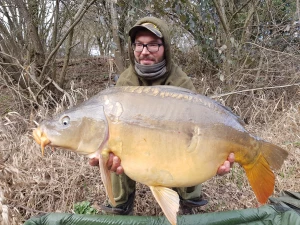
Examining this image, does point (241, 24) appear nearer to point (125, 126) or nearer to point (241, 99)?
point (241, 99)

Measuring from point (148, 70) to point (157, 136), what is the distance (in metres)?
0.65

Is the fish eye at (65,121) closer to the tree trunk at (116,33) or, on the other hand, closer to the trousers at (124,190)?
the trousers at (124,190)

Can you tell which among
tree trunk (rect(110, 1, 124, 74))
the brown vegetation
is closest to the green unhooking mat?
the brown vegetation

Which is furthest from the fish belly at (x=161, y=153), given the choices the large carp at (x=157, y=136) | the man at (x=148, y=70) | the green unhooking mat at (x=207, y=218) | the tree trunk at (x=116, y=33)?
the tree trunk at (x=116, y=33)

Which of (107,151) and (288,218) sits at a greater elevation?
(107,151)

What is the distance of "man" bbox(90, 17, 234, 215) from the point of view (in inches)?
71.4

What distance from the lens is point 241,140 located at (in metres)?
1.36

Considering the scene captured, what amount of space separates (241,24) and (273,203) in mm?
3000

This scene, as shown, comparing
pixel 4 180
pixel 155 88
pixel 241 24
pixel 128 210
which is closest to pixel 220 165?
pixel 155 88

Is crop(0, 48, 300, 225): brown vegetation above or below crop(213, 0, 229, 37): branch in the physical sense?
below

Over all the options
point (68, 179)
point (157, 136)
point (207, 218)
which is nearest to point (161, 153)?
point (157, 136)

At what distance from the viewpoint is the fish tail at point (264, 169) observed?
137 centimetres

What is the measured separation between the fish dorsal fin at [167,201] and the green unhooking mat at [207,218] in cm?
38

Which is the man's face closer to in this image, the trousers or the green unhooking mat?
the trousers
